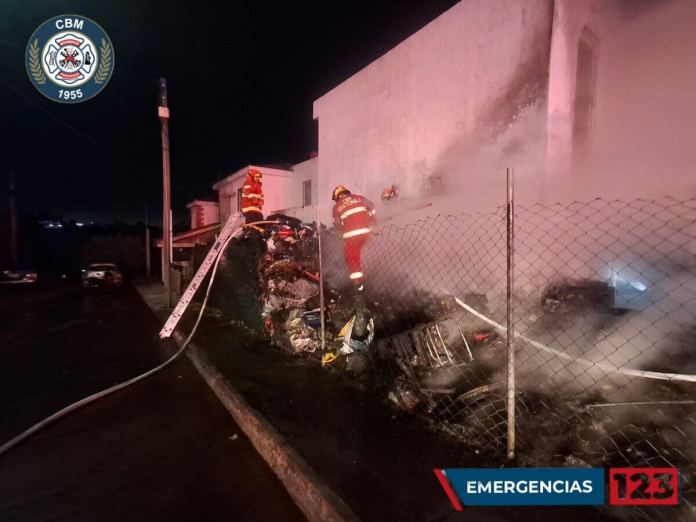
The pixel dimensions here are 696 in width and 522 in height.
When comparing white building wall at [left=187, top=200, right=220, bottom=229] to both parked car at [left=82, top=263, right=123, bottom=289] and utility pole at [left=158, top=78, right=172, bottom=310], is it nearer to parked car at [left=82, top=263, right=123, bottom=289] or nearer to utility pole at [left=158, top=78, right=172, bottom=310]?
parked car at [left=82, top=263, right=123, bottom=289]

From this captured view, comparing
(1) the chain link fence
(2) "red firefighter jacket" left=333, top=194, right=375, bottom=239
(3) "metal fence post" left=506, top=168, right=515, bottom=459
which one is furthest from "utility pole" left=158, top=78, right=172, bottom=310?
(3) "metal fence post" left=506, top=168, right=515, bottom=459

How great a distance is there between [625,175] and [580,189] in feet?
1.73

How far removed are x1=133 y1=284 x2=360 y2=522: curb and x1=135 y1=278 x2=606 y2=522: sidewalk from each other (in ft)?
0.09

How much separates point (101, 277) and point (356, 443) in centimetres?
1838

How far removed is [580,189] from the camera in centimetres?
488

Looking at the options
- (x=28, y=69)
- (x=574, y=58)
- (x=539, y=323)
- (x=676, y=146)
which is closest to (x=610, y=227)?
(x=676, y=146)

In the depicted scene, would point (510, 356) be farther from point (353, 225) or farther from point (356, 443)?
point (353, 225)

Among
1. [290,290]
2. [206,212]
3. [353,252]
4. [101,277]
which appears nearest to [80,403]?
[290,290]

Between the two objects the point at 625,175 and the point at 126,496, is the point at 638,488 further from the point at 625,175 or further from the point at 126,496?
the point at 625,175

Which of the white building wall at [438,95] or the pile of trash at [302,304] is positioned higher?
the white building wall at [438,95]

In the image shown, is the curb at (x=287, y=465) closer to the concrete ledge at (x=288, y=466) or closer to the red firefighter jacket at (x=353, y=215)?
the concrete ledge at (x=288, y=466)

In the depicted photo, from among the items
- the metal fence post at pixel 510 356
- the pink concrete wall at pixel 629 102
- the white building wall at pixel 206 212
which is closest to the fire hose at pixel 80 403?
the metal fence post at pixel 510 356

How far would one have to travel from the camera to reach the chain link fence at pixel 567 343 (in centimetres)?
245

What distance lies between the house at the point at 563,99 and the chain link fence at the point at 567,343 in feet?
1.60
